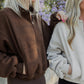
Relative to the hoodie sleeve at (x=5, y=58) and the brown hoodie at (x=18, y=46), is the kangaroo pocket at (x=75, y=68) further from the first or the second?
the hoodie sleeve at (x=5, y=58)

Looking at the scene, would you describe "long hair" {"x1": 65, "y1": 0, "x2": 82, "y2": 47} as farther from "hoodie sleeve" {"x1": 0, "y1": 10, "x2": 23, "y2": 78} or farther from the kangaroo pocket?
"hoodie sleeve" {"x1": 0, "y1": 10, "x2": 23, "y2": 78}

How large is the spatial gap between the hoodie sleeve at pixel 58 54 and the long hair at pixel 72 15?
9cm

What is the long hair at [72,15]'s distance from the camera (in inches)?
64.2

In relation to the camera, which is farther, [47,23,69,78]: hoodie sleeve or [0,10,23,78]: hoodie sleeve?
[47,23,69,78]: hoodie sleeve

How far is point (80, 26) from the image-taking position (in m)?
1.68

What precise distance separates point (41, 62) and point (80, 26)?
0.63m

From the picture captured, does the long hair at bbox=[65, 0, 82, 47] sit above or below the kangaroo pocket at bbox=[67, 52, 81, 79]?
above

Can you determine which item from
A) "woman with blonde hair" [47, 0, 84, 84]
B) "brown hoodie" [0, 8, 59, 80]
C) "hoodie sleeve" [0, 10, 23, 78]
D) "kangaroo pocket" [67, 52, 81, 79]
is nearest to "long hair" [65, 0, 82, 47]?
"woman with blonde hair" [47, 0, 84, 84]

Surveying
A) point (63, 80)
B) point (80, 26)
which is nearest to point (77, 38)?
point (80, 26)

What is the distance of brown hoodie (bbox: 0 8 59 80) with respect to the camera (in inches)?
60.7

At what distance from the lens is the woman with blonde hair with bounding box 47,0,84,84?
1.63 metres

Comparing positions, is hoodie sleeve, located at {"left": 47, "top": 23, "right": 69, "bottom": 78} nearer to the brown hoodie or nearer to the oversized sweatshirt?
the oversized sweatshirt

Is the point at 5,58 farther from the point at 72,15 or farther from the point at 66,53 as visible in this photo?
the point at 72,15

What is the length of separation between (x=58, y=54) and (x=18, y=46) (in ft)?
1.68
